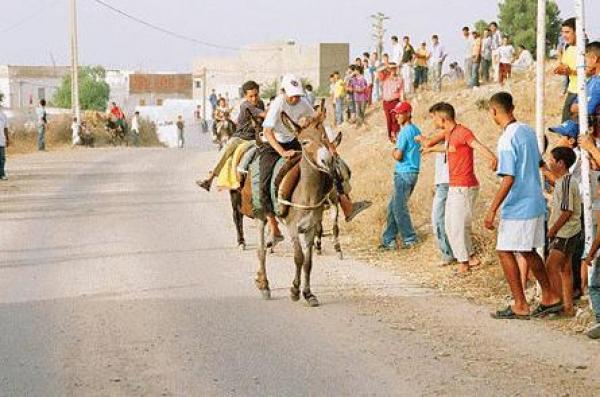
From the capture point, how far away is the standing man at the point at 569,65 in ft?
39.8

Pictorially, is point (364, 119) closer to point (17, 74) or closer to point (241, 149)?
point (241, 149)

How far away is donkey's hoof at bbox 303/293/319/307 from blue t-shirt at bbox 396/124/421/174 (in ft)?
13.6

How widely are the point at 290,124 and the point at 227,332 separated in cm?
246

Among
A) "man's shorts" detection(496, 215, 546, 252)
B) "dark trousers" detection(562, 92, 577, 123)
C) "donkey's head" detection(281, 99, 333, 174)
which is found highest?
"dark trousers" detection(562, 92, 577, 123)

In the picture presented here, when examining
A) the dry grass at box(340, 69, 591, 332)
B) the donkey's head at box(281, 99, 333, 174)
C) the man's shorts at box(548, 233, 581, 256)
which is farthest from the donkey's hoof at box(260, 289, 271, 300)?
the man's shorts at box(548, 233, 581, 256)

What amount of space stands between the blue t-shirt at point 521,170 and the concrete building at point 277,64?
2938 inches

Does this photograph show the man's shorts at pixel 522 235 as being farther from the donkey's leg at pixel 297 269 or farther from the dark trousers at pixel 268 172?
the dark trousers at pixel 268 172

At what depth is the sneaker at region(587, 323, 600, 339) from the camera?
9703mm

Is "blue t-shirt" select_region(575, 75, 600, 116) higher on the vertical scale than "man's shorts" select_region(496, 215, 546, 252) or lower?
higher

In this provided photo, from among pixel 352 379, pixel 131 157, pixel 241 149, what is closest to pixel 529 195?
pixel 352 379

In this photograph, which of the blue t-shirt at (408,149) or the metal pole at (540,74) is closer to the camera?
the metal pole at (540,74)

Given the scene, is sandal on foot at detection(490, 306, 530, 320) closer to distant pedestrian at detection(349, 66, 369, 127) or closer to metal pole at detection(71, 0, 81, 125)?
distant pedestrian at detection(349, 66, 369, 127)

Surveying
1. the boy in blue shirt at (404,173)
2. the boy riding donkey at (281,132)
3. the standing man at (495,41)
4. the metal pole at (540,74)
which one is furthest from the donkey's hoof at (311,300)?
the standing man at (495,41)

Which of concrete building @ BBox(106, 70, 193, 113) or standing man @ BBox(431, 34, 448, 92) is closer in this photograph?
standing man @ BBox(431, 34, 448, 92)
